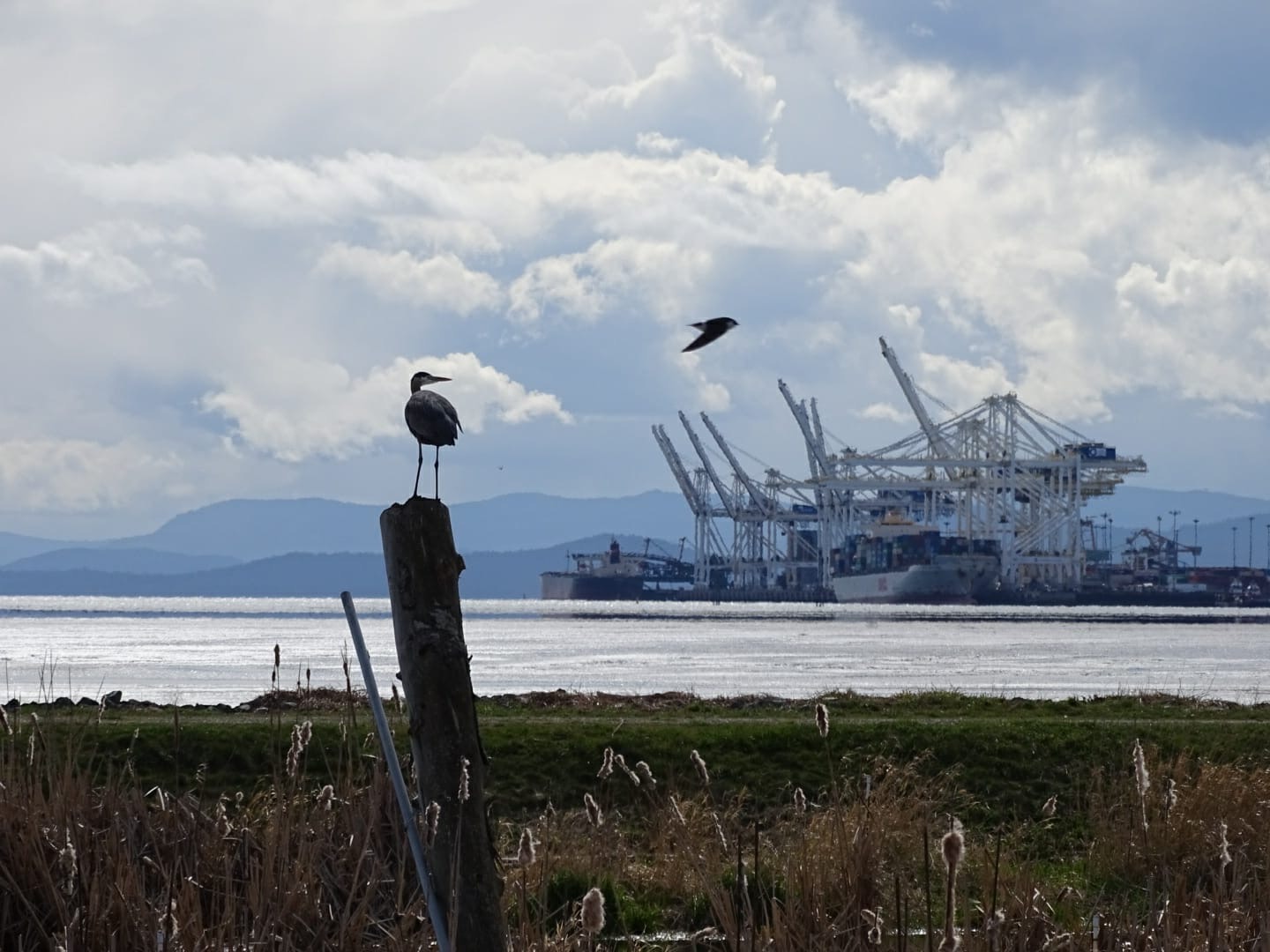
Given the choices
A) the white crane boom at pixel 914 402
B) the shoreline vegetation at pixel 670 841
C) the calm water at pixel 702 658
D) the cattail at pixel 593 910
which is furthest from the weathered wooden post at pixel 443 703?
the white crane boom at pixel 914 402

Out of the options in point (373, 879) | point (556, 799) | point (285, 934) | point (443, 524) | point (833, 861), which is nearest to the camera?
point (443, 524)

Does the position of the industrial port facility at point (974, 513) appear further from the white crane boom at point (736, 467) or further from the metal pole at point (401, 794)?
the metal pole at point (401, 794)

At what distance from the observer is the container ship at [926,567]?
164500 mm

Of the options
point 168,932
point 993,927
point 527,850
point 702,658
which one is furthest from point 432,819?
point 702,658

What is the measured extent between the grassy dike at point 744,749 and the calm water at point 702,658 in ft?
6.02

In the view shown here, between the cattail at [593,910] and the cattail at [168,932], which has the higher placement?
the cattail at [593,910]

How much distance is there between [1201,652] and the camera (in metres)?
60.8

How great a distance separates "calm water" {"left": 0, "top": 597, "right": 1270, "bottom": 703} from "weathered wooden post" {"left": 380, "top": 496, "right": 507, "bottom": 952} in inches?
76.4

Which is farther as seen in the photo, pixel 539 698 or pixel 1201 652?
pixel 1201 652

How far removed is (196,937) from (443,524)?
5.41 ft

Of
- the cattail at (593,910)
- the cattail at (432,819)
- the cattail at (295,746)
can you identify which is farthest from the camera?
the cattail at (295,746)

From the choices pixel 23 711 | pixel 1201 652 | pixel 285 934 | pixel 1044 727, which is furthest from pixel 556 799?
pixel 1201 652

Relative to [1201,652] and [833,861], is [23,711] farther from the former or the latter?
[1201,652]

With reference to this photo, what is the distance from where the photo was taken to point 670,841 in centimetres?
A: 1009
